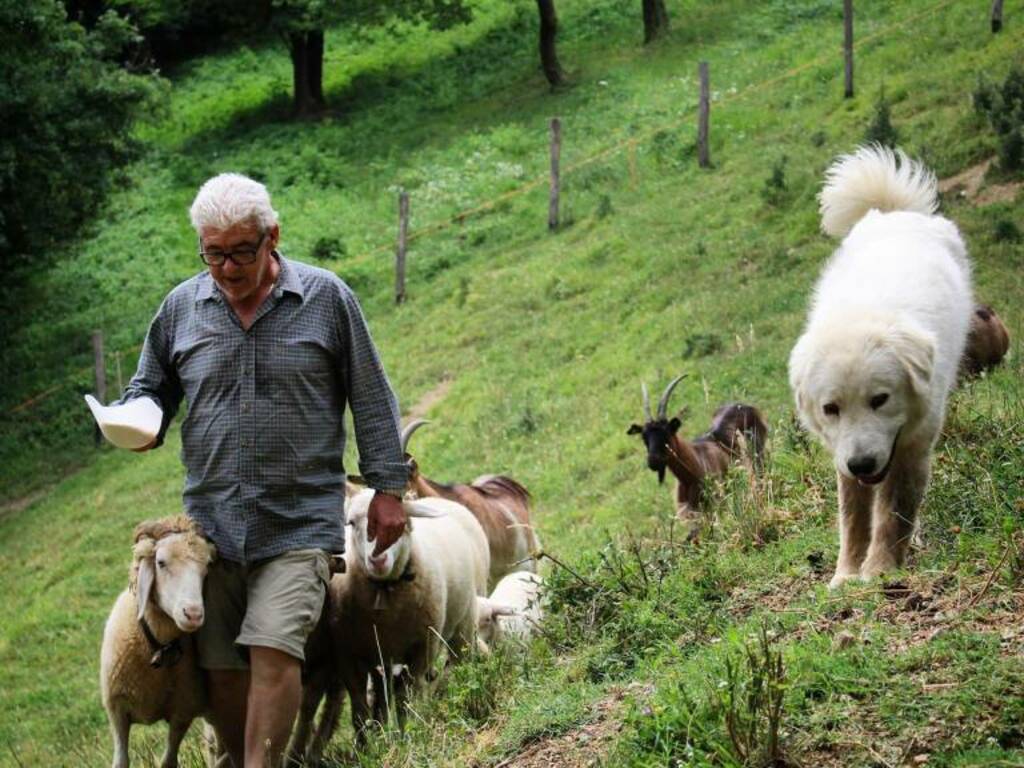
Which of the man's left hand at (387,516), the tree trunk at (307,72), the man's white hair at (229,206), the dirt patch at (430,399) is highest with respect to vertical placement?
the man's white hair at (229,206)

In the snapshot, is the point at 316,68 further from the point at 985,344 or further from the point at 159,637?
the point at 159,637

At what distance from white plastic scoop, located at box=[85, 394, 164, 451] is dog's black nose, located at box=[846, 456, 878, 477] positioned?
282 centimetres

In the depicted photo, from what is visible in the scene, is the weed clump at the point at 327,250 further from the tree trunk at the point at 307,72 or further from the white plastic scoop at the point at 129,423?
the white plastic scoop at the point at 129,423

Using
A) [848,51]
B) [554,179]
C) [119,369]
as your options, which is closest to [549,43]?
[554,179]

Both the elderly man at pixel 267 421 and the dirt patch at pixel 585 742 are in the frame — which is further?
the elderly man at pixel 267 421

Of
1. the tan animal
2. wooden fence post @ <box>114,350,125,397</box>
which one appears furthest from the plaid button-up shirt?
wooden fence post @ <box>114,350,125,397</box>

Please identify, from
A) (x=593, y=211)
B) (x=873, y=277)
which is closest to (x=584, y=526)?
(x=873, y=277)

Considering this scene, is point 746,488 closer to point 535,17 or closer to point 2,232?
point 2,232

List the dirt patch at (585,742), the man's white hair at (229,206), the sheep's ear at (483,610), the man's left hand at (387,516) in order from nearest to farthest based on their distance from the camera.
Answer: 1. the dirt patch at (585,742)
2. the man's white hair at (229,206)
3. the man's left hand at (387,516)
4. the sheep's ear at (483,610)

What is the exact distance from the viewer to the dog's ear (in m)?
5.68

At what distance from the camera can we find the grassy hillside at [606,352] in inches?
188

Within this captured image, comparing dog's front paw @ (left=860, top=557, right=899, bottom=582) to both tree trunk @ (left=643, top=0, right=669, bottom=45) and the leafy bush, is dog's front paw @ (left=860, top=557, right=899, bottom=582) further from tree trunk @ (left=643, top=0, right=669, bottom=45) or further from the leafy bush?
tree trunk @ (left=643, top=0, right=669, bottom=45)

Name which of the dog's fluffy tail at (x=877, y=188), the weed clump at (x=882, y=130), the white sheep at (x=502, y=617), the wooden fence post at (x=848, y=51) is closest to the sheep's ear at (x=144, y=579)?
the white sheep at (x=502, y=617)

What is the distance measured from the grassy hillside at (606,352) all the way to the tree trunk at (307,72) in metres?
0.82
